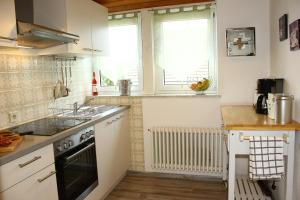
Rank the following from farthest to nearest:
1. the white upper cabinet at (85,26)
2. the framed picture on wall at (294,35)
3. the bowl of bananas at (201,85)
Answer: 1. the bowl of bananas at (201,85)
2. the white upper cabinet at (85,26)
3. the framed picture on wall at (294,35)

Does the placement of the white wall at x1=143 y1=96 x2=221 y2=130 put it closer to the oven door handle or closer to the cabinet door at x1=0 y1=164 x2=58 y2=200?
the oven door handle

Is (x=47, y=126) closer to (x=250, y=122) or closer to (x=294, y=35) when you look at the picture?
(x=250, y=122)

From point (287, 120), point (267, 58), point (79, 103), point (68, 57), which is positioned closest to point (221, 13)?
point (267, 58)

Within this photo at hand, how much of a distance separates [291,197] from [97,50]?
231cm

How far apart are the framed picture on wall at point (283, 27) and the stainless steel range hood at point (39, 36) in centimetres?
176

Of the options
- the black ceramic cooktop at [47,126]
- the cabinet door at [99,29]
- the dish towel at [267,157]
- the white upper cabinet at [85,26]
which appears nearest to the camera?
the dish towel at [267,157]

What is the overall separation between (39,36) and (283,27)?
191 cm

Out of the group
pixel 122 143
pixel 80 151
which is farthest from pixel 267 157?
pixel 122 143

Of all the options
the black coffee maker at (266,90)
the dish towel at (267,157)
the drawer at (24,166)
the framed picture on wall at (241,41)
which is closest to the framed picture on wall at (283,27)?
the black coffee maker at (266,90)

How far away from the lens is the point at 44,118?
249 cm

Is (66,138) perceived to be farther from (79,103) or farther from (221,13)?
(221,13)

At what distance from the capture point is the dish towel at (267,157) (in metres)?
1.81

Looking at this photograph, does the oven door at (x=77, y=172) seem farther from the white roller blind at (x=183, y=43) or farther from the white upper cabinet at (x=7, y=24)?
the white roller blind at (x=183, y=43)

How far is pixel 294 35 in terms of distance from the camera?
5.79 feet
